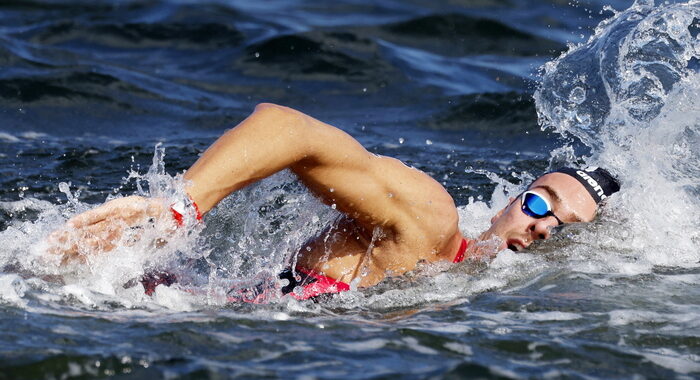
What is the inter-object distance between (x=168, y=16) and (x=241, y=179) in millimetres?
9015

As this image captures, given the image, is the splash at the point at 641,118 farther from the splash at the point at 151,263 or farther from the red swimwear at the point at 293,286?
the splash at the point at 151,263

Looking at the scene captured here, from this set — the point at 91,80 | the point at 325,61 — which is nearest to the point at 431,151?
the point at 325,61

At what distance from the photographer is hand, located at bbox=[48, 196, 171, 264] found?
393 centimetres

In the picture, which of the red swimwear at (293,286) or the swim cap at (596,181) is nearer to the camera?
the red swimwear at (293,286)

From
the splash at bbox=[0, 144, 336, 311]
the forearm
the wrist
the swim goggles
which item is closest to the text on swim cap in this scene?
the swim goggles

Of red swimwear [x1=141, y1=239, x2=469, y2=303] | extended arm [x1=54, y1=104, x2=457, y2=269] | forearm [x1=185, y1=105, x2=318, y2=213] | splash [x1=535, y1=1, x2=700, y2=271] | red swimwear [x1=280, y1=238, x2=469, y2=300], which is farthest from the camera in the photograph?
splash [x1=535, y1=1, x2=700, y2=271]

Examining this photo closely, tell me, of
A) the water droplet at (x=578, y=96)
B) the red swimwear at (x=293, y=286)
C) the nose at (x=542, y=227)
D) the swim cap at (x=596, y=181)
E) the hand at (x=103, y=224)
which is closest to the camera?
the hand at (x=103, y=224)

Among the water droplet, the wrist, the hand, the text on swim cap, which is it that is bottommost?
the hand

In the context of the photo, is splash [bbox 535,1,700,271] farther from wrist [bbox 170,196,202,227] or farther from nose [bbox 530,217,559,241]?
wrist [bbox 170,196,202,227]

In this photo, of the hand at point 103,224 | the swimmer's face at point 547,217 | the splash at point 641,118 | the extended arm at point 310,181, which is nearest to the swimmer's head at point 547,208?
the swimmer's face at point 547,217

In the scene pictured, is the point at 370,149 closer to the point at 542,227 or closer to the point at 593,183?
the point at 593,183

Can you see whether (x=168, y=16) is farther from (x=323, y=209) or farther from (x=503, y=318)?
(x=503, y=318)

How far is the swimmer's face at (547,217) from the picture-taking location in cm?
537

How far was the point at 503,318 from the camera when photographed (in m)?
4.44
